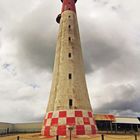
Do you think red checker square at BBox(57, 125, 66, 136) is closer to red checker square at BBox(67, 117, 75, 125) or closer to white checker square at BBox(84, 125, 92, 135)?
red checker square at BBox(67, 117, 75, 125)

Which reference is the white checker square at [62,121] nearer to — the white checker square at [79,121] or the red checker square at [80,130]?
the white checker square at [79,121]

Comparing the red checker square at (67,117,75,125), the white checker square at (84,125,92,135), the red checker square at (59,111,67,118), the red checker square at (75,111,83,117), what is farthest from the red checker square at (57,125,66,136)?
the white checker square at (84,125,92,135)

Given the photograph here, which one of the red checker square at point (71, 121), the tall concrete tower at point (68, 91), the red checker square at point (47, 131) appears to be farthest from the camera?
the red checker square at point (47, 131)

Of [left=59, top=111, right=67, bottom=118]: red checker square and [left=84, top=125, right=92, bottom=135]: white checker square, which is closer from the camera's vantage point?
[left=84, top=125, right=92, bottom=135]: white checker square

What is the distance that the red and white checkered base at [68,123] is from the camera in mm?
25625

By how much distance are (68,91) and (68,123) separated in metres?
3.77

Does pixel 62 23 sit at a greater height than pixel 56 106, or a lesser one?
greater

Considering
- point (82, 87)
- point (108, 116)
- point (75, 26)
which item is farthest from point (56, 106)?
point (108, 116)

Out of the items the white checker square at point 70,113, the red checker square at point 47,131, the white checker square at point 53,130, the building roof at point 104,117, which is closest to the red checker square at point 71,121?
the white checker square at point 70,113

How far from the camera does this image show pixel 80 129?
2569 centimetres

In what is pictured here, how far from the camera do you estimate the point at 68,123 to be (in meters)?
25.8

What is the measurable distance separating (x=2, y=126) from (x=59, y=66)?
3374 cm

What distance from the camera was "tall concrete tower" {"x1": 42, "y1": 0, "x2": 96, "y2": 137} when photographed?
2603 centimetres

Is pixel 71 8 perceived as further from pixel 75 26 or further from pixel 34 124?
pixel 34 124
